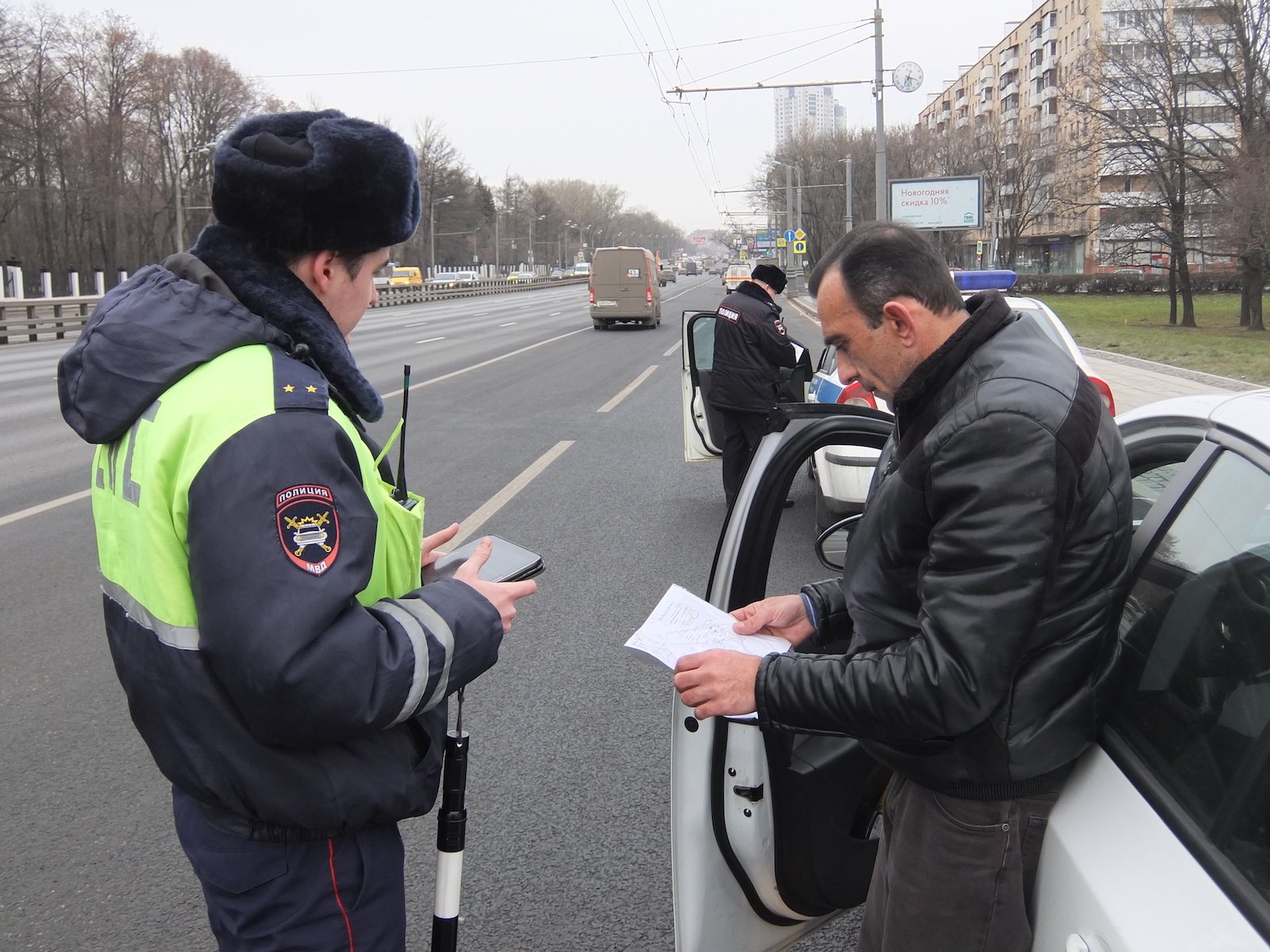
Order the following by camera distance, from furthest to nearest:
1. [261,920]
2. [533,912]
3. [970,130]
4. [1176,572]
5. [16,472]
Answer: [970,130], [16,472], [533,912], [1176,572], [261,920]

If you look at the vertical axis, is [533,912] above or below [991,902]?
below

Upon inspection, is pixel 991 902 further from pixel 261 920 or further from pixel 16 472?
pixel 16 472

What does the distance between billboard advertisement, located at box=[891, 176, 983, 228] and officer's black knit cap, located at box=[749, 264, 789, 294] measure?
91.6 ft

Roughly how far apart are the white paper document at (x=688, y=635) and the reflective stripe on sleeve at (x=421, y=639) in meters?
0.47

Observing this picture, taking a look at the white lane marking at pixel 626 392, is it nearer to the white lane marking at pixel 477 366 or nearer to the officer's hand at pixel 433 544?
the white lane marking at pixel 477 366

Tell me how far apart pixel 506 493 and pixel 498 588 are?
22.8 ft

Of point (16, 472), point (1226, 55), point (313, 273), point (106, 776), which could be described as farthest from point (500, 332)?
point (313, 273)

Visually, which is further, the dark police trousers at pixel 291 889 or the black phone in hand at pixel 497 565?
the black phone in hand at pixel 497 565

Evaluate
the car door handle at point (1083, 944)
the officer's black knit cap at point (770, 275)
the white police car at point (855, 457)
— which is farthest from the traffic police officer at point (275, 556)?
the officer's black knit cap at point (770, 275)

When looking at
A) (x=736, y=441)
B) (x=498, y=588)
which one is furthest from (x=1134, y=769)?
(x=736, y=441)

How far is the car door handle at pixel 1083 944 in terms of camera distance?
1.42 meters

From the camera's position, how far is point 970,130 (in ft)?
237

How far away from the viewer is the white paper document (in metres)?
2.04

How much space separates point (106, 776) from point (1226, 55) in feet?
120
